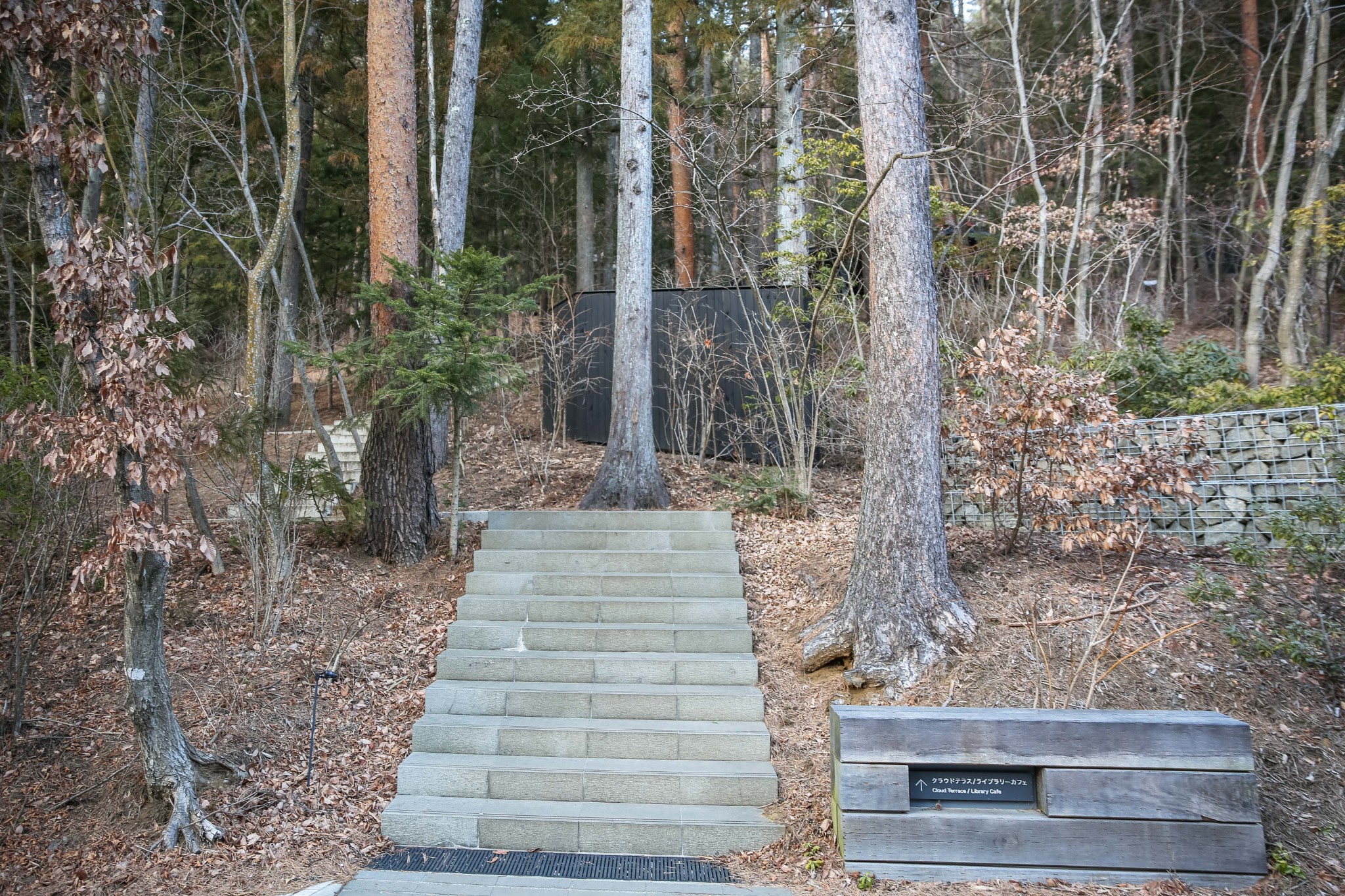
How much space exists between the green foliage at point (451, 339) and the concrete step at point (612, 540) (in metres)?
1.21

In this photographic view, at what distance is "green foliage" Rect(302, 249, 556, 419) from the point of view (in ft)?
20.1

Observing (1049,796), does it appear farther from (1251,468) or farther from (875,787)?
(1251,468)

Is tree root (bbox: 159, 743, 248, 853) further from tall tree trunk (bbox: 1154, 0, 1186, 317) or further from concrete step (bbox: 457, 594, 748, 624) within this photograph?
tall tree trunk (bbox: 1154, 0, 1186, 317)

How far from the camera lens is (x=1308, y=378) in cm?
688

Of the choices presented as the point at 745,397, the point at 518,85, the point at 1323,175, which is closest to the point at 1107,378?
the point at 745,397

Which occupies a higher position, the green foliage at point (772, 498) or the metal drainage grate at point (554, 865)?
the green foliage at point (772, 498)

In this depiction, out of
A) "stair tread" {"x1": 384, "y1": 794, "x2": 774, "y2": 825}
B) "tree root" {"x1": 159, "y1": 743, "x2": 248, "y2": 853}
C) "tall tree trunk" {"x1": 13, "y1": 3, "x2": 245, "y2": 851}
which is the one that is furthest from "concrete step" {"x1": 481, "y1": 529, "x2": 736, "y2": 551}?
"tall tree trunk" {"x1": 13, "y1": 3, "x2": 245, "y2": 851}

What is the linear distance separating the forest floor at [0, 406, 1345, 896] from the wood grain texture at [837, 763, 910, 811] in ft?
1.22

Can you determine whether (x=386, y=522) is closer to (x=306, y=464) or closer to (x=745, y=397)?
(x=306, y=464)

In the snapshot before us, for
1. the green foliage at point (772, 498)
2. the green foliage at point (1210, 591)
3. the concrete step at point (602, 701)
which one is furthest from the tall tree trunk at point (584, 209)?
the green foliage at point (1210, 591)

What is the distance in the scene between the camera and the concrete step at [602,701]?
5133 millimetres

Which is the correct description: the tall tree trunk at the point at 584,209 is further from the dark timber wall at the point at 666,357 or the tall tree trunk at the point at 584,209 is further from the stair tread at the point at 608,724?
the stair tread at the point at 608,724

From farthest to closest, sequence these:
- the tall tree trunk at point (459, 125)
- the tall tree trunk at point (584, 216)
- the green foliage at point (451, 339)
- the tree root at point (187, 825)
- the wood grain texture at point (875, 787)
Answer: the tall tree trunk at point (584, 216) → the tall tree trunk at point (459, 125) → the green foliage at point (451, 339) → the tree root at point (187, 825) → the wood grain texture at point (875, 787)

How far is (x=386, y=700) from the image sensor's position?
552 centimetres
